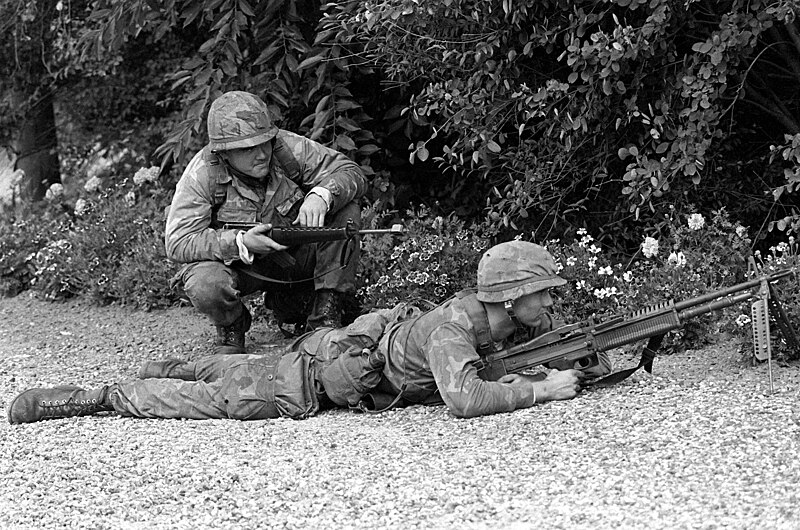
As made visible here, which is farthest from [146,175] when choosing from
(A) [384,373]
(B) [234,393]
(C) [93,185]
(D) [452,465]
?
(D) [452,465]

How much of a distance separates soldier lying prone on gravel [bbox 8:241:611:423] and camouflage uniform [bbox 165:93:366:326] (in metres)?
0.70

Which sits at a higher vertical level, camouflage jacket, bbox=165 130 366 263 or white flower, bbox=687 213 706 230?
camouflage jacket, bbox=165 130 366 263

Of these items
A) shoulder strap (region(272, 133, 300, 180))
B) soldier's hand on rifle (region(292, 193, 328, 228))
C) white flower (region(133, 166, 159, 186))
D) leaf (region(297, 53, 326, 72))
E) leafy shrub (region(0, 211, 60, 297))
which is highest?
leaf (region(297, 53, 326, 72))

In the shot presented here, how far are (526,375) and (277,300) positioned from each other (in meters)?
2.06

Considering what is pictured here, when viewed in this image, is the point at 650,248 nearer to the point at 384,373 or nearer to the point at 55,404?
the point at 384,373

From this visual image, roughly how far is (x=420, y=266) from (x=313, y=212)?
1.09 m

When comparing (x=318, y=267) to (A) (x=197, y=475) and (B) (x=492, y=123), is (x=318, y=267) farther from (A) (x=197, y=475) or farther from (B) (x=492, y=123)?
(A) (x=197, y=475)

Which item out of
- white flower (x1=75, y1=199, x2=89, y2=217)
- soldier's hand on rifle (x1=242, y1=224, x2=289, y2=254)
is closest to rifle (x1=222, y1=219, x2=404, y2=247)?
soldier's hand on rifle (x1=242, y1=224, x2=289, y2=254)

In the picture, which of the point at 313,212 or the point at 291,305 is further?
the point at 291,305

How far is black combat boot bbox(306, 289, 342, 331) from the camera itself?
268 inches

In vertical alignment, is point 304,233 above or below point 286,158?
below

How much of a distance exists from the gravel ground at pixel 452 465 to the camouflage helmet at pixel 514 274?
20.8 inches

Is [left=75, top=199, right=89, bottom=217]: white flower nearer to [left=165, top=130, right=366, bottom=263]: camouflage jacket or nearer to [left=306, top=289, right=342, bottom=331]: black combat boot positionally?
[left=165, top=130, right=366, bottom=263]: camouflage jacket

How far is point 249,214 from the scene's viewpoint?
6578 millimetres
